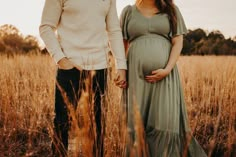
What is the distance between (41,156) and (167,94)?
51.2 inches

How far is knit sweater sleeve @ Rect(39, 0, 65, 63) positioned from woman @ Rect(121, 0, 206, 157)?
0.53 metres

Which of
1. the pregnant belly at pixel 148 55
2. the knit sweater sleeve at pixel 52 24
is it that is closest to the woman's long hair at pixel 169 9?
the pregnant belly at pixel 148 55

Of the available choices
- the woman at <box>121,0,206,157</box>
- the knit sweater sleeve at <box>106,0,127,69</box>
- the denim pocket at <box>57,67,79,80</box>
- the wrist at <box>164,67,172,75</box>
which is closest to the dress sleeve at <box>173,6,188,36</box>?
→ the woman at <box>121,0,206,157</box>

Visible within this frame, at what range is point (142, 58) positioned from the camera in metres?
2.47

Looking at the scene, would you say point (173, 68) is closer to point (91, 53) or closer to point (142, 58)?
point (142, 58)

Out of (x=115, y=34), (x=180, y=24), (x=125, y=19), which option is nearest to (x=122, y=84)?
(x=115, y=34)

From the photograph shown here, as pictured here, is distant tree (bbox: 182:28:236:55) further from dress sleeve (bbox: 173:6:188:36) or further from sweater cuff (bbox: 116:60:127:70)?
sweater cuff (bbox: 116:60:127:70)

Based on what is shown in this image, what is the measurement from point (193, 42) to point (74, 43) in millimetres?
26346

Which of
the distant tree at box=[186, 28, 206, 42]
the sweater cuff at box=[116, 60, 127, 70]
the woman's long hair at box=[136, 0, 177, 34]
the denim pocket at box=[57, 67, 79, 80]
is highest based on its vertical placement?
the distant tree at box=[186, 28, 206, 42]

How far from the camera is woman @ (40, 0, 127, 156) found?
218 cm

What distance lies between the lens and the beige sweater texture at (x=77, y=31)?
2.18 metres

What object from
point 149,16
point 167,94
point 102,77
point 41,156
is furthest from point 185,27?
point 41,156

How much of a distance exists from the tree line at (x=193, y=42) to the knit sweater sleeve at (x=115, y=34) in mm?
20382

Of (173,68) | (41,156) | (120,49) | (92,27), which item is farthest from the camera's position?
(41,156)
